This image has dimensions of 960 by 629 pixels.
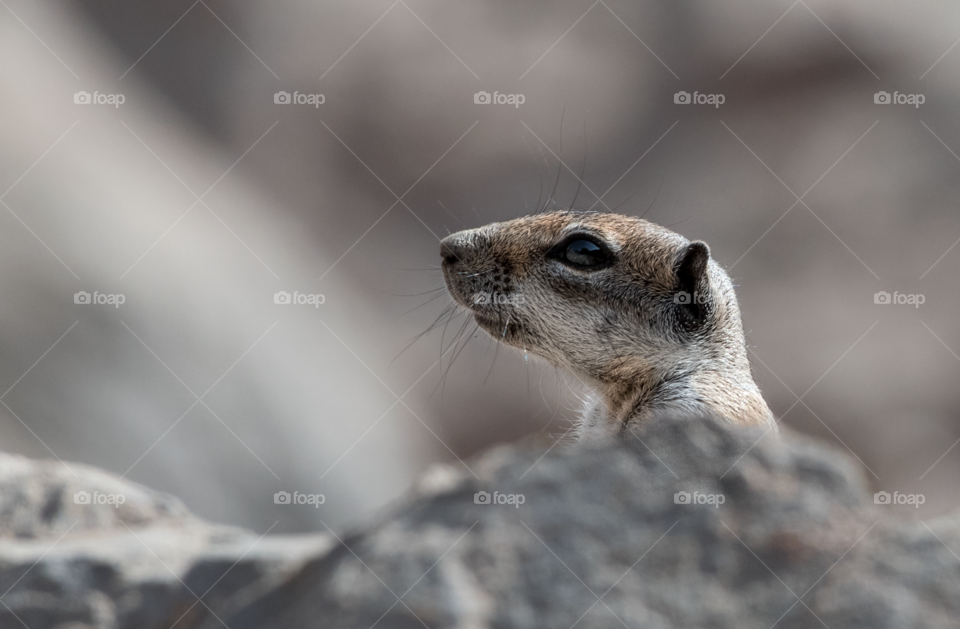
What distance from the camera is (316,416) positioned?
38.1 ft

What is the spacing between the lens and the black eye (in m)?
4.64

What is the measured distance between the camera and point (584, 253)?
15.2 ft

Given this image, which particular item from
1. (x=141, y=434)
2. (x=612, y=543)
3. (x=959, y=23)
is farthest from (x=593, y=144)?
(x=612, y=543)

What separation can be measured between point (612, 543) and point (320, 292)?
11683 mm

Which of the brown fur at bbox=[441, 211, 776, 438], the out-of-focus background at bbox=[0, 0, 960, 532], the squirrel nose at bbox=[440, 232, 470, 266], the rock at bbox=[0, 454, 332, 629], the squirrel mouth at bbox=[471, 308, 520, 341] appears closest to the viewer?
the rock at bbox=[0, 454, 332, 629]

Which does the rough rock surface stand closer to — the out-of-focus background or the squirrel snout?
the squirrel snout

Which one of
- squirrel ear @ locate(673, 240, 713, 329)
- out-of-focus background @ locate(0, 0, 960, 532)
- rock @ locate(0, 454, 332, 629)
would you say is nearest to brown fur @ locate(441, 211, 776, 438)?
squirrel ear @ locate(673, 240, 713, 329)

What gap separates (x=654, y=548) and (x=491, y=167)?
1220 cm

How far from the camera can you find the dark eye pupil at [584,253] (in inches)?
183

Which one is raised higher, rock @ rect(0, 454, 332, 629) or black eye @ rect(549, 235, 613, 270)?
black eye @ rect(549, 235, 613, 270)

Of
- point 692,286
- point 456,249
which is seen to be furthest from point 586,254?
point 456,249

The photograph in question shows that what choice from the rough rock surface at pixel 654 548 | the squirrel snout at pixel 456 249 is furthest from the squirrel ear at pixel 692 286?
the rough rock surface at pixel 654 548

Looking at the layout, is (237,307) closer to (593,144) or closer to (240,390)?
(240,390)

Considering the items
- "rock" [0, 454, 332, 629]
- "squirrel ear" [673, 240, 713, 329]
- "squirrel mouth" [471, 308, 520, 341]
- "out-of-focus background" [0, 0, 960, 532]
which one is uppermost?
"out-of-focus background" [0, 0, 960, 532]
